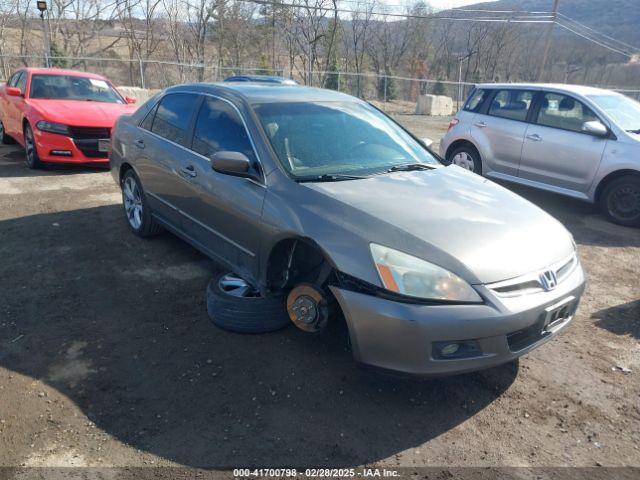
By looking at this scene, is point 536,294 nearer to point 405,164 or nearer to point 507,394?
point 507,394

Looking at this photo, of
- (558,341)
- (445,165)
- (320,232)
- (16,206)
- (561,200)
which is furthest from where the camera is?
(561,200)

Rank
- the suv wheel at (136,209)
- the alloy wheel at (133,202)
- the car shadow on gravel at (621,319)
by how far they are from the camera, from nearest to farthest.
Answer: the car shadow on gravel at (621,319), the suv wheel at (136,209), the alloy wheel at (133,202)

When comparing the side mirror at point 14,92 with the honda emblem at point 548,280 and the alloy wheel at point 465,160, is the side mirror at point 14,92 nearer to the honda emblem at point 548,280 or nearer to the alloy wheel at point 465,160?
the alloy wheel at point 465,160

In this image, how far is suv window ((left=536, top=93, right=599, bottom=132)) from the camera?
684cm

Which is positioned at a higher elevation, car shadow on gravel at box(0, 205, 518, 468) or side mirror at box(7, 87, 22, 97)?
side mirror at box(7, 87, 22, 97)

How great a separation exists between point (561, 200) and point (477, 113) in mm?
1947

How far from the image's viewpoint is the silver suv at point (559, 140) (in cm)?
649

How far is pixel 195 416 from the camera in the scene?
2.72 m

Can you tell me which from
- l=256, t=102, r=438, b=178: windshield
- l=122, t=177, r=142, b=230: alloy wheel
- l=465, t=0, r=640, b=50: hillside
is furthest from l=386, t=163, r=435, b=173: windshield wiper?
l=465, t=0, r=640, b=50: hillside

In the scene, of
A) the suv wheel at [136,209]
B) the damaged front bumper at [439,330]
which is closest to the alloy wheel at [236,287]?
the damaged front bumper at [439,330]

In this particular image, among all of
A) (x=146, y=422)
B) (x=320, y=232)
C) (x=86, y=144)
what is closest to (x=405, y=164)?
(x=320, y=232)

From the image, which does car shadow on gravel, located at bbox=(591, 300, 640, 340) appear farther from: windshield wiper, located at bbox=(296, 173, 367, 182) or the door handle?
the door handle

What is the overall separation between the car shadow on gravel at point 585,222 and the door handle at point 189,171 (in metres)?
4.59

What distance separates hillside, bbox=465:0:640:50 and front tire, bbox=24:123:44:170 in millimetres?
98302
